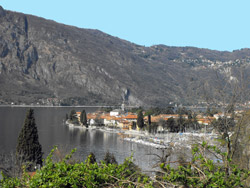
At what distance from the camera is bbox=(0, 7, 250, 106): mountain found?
5251 inches

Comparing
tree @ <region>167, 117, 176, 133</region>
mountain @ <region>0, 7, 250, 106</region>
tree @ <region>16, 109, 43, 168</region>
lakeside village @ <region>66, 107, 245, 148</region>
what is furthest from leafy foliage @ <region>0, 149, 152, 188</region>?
mountain @ <region>0, 7, 250, 106</region>

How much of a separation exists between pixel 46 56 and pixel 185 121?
13003 cm

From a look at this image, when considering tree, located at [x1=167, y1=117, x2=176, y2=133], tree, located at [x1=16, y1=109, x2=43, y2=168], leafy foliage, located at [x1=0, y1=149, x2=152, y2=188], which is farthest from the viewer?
tree, located at [x1=167, y1=117, x2=176, y2=133]

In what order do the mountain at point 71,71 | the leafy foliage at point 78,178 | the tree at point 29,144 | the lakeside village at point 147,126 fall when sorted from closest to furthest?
the leafy foliage at point 78,178, the tree at point 29,144, the lakeside village at point 147,126, the mountain at point 71,71

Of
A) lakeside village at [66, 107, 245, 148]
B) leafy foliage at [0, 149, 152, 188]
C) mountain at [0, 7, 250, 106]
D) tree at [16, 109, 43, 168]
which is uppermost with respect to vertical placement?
mountain at [0, 7, 250, 106]

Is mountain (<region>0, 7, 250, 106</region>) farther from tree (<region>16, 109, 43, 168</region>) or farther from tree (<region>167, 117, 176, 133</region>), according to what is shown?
tree (<region>16, 109, 43, 168</region>)

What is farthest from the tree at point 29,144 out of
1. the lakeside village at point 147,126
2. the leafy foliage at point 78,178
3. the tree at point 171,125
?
the tree at point 171,125

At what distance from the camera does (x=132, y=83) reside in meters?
152

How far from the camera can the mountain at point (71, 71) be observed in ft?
438

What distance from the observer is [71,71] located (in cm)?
15300

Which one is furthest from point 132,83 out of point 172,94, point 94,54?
point 94,54

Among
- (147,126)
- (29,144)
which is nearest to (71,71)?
(147,126)

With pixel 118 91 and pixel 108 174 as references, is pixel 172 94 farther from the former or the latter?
pixel 108 174

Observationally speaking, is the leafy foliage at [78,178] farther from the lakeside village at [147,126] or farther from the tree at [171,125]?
the tree at [171,125]
